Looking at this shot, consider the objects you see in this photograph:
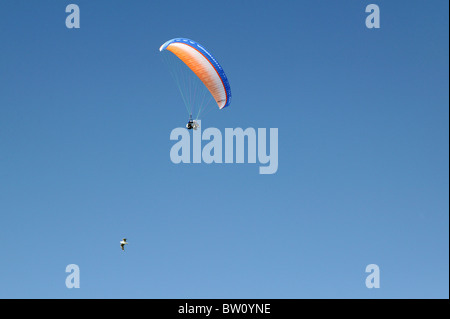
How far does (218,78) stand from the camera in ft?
193

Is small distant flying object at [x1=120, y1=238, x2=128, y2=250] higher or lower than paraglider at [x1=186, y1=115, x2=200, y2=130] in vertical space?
lower

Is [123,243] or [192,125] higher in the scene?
[192,125]

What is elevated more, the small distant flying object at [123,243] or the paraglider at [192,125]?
the paraglider at [192,125]
